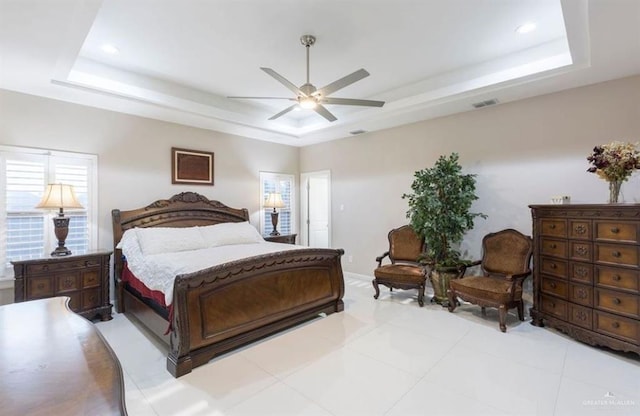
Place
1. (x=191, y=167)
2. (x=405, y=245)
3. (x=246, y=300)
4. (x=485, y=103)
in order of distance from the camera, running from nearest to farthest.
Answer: (x=246, y=300) < (x=485, y=103) < (x=405, y=245) < (x=191, y=167)

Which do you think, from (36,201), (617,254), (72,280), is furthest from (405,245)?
(36,201)

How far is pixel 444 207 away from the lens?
4.14 meters

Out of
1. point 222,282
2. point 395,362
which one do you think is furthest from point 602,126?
point 222,282

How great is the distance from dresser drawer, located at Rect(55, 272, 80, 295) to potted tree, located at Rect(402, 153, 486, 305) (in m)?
4.29

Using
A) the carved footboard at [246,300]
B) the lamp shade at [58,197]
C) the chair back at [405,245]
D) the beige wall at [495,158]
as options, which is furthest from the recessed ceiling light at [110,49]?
the chair back at [405,245]

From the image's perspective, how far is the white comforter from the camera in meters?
2.76

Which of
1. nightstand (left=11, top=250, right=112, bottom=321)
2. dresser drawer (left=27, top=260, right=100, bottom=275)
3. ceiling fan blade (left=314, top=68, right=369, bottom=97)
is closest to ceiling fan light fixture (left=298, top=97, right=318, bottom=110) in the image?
ceiling fan blade (left=314, top=68, right=369, bottom=97)

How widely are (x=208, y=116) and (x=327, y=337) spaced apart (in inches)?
141

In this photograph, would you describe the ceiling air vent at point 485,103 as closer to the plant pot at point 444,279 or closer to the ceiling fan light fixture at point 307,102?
the plant pot at point 444,279

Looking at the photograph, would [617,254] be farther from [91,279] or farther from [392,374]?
[91,279]

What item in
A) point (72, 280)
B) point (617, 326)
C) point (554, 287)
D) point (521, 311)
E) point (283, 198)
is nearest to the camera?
point (617, 326)

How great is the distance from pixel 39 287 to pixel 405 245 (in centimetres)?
468

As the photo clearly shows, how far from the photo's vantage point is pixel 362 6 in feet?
8.89

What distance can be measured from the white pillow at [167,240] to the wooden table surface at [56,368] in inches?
93.7
